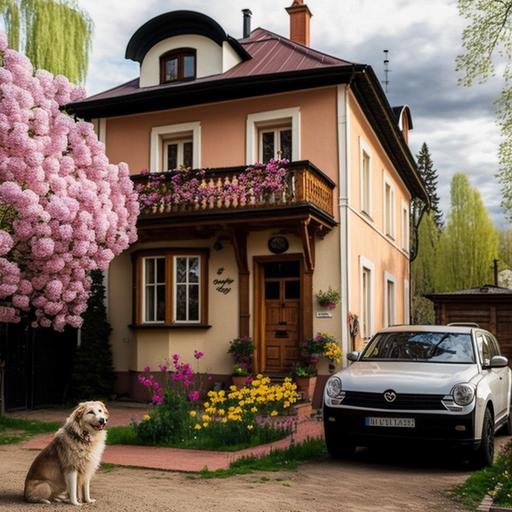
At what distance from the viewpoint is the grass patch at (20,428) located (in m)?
11.5

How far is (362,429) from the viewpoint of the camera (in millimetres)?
8703

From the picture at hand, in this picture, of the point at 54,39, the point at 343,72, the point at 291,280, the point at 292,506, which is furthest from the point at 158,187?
the point at 292,506

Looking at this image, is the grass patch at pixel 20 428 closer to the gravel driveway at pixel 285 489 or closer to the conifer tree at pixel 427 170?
the gravel driveway at pixel 285 489

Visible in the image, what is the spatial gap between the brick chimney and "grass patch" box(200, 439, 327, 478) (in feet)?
44.5

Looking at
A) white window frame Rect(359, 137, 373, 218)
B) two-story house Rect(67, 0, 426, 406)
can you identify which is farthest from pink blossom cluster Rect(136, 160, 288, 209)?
white window frame Rect(359, 137, 373, 218)

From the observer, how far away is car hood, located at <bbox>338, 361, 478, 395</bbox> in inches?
337

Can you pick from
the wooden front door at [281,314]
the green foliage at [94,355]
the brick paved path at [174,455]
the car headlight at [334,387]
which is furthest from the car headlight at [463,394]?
the green foliage at [94,355]

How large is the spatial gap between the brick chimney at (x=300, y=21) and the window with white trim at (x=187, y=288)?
769 cm

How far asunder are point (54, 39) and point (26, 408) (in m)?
11.8

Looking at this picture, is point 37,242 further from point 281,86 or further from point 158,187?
point 281,86

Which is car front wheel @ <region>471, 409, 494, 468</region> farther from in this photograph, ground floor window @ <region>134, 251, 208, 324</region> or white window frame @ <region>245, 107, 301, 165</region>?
white window frame @ <region>245, 107, 301, 165</region>

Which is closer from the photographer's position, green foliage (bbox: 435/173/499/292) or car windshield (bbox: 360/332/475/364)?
car windshield (bbox: 360/332/475/364)

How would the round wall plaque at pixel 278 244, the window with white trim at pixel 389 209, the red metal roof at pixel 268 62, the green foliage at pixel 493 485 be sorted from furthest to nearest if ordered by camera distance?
the window with white trim at pixel 389 209, the red metal roof at pixel 268 62, the round wall plaque at pixel 278 244, the green foliage at pixel 493 485

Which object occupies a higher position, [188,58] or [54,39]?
[54,39]
